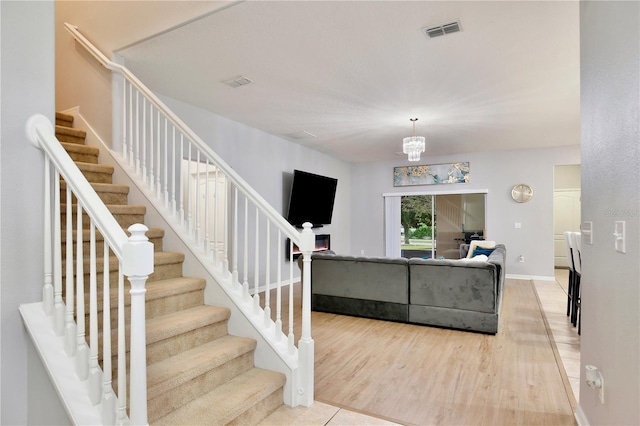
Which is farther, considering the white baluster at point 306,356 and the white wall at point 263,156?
the white wall at point 263,156

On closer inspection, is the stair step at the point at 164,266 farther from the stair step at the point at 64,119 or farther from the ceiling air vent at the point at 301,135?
the ceiling air vent at the point at 301,135

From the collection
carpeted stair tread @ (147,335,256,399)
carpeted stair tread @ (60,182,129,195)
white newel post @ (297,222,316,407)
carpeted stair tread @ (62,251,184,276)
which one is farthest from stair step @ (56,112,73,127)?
white newel post @ (297,222,316,407)

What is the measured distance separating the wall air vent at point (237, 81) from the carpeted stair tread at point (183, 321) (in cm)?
241

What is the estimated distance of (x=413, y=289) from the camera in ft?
13.0

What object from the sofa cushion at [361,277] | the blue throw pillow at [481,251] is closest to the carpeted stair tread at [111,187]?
the sofa cushion at [361,277]

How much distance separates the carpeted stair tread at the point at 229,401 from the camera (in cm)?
179

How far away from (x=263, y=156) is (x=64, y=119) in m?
2.80

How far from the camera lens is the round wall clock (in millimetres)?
6934

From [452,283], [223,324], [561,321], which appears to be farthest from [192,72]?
[561,321]

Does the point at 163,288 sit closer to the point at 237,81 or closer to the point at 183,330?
the point at 183,330

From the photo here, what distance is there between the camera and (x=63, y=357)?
5.00 feet

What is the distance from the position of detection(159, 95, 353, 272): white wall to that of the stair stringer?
5.51ft

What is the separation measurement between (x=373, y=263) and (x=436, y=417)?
2.09 metres

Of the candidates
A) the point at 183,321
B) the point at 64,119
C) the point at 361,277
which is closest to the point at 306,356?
the point at 183,321
